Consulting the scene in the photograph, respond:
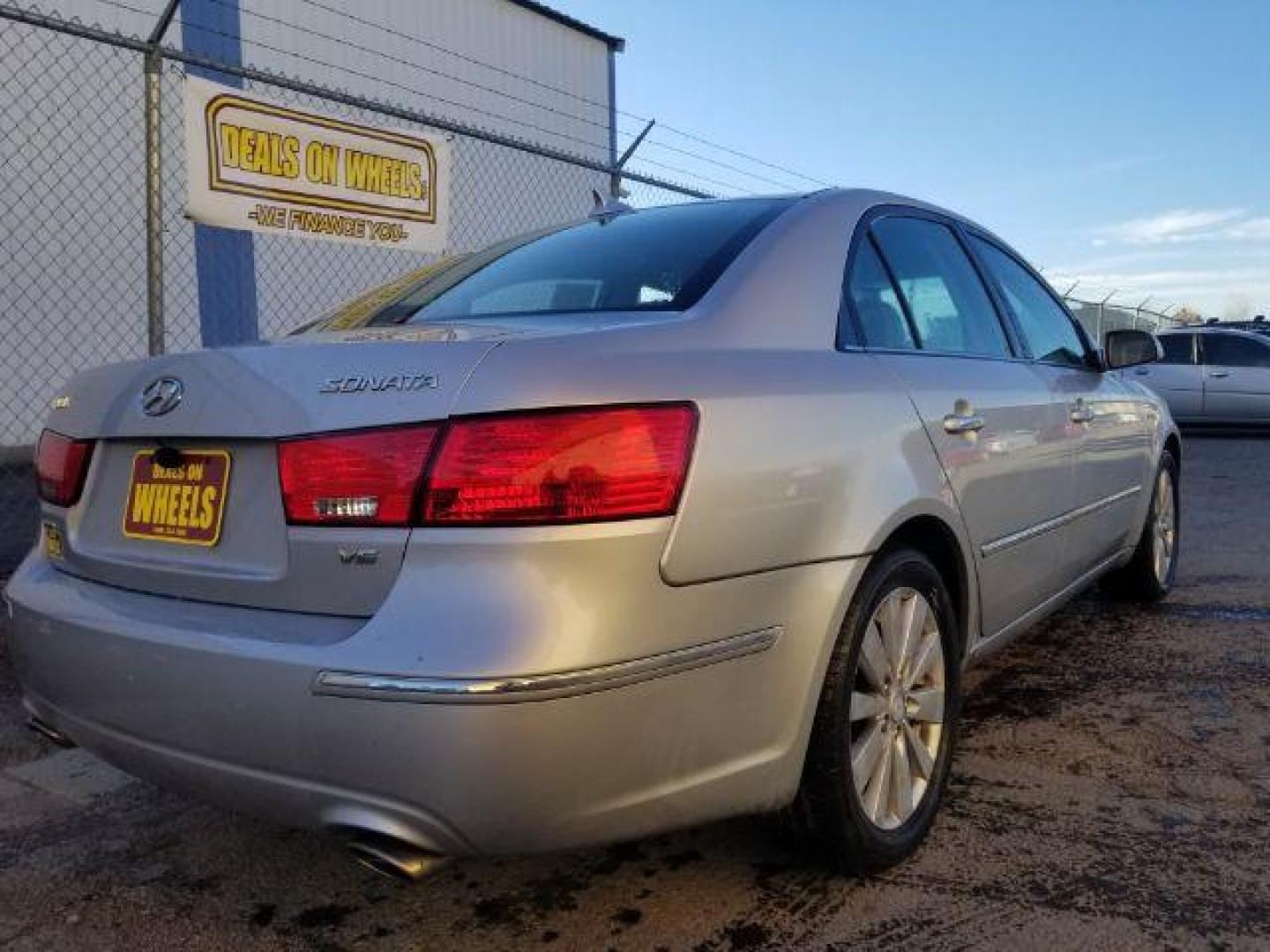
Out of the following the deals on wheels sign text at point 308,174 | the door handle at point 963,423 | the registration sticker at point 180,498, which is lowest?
the registration sticker at point 180,498

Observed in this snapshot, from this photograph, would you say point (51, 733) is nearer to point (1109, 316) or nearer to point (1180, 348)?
point (1180, 348)

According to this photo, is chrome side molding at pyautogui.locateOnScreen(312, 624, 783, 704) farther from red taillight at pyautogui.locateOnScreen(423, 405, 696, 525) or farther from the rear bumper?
red taillight at pyautogui.locateOnScreen(423, 405, 696, 525)

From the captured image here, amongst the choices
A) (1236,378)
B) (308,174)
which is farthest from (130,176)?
(1236,378)

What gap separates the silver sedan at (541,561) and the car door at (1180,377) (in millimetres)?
13307

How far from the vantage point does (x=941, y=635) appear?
267cm

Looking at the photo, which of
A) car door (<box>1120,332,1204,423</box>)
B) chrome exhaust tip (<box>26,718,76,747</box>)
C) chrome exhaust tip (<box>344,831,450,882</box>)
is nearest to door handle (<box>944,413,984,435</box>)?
chrome exhaust tip (<box>344,831,450,882</box>)

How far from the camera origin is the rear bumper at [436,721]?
5.71 ft

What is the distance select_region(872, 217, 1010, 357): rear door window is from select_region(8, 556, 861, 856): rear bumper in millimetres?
1077

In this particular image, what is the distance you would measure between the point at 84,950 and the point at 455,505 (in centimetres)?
127

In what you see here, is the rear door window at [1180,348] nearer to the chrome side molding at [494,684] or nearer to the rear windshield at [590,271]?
the rear windshield at [590,271]

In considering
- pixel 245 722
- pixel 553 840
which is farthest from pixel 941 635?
pixel 245 722

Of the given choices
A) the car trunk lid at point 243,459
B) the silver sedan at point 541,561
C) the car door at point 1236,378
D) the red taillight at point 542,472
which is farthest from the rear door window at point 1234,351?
the red taillight at point 542,472

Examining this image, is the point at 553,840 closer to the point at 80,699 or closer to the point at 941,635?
the point at 80,699

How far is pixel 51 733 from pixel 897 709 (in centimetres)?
187
